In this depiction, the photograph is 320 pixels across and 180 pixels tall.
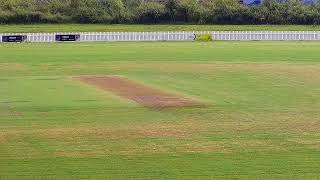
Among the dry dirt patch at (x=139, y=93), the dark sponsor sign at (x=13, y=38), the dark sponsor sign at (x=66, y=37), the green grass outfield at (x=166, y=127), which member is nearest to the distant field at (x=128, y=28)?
the dark sponsor sign at (x=66, y=37)

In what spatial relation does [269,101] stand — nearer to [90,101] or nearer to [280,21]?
[90,101]

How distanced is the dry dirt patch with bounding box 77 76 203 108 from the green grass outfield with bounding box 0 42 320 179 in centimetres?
55

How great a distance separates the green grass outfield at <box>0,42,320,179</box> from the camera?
1252 centimetres

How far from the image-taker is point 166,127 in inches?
664

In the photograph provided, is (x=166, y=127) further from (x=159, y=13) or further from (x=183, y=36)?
(x=159, y=13)

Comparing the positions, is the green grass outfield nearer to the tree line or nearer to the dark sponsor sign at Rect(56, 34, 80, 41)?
the dark sponsor sign at Rect(56, 34, 80, 41)

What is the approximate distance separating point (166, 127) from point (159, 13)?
67254 millimetres

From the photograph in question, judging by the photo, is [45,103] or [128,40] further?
[128,40]

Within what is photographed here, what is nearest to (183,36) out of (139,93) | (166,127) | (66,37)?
(66,37)

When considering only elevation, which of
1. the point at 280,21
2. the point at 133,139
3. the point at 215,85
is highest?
the point at 133,139

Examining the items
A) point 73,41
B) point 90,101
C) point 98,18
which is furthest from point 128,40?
point 90,101

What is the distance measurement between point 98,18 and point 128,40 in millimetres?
21932

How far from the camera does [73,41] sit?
201ft

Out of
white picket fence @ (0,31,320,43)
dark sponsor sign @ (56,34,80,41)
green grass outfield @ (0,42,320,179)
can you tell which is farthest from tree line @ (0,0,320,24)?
green grass outfield @ (0,42,320,179)
